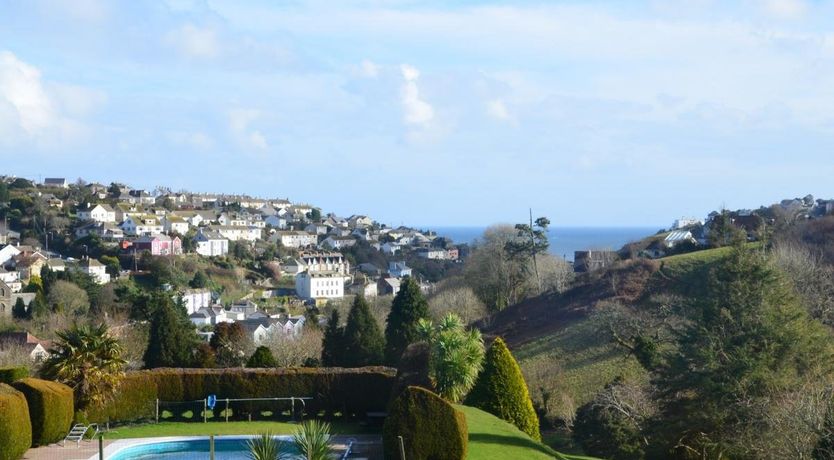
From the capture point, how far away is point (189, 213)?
109 m

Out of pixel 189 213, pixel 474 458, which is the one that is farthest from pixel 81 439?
pixel 189 213

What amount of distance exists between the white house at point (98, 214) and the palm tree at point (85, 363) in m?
74.6

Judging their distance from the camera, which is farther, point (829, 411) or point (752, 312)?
point (752, 312)

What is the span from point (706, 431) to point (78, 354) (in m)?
15.0

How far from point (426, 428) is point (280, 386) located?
1070cm

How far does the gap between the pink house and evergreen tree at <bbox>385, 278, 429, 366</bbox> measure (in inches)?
2038

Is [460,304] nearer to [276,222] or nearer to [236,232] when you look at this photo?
[236,232]

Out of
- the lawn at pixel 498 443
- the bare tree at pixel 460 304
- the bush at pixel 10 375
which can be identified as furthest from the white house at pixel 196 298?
the lawn at pixel 498 443

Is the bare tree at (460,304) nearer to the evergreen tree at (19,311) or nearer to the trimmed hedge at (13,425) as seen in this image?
the evergreen tree at (19,311)

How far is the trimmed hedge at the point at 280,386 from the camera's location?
26.1 metres

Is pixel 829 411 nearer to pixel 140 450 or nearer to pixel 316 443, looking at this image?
pixel 316 443

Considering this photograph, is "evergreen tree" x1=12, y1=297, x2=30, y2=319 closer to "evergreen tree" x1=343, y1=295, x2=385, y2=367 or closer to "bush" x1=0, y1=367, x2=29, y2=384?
"evergreen tree" x1=343, y1=295, x2=385, y2=367

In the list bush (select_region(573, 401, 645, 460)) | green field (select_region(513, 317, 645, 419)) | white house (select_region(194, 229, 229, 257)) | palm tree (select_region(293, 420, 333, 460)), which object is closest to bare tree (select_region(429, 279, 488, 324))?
green field (select_region(513, 317, 645, 419))

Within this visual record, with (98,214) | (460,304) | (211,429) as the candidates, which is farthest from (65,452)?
(98,214)
